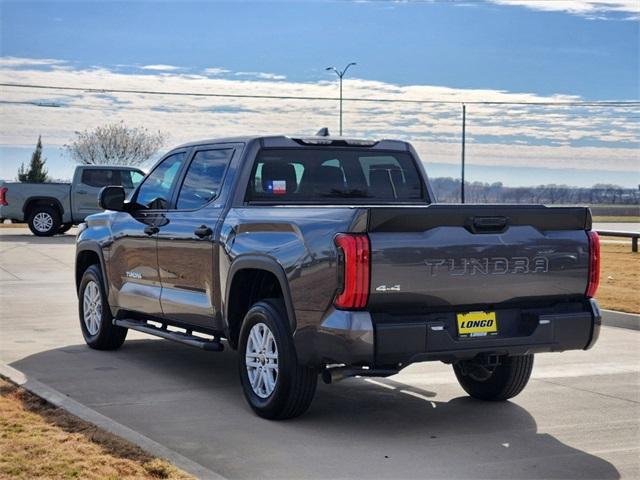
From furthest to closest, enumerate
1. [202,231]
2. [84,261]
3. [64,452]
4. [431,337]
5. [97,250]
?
[84,261] → [97,250] → [202,231] → [431,337] → [64,452]

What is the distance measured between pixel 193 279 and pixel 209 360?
1716 millimetres

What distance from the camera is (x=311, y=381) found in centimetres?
738

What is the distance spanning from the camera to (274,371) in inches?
297

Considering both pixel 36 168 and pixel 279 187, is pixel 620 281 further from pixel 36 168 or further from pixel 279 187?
pixel 36 168

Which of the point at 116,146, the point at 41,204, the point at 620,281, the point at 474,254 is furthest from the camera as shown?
the point at 116,146

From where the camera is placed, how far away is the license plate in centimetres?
707

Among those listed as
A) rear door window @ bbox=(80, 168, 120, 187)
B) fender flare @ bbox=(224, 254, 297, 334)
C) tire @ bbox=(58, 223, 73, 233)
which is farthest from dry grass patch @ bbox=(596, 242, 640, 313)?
tire @ bbox=(58, 223, 73, 233)

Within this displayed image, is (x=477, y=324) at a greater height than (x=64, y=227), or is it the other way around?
(x=477, y=324)

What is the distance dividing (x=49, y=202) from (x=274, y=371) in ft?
88.0

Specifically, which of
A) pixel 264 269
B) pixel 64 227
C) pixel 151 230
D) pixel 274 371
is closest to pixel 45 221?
pixel 64 227

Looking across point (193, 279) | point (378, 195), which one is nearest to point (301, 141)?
point (378, 195)

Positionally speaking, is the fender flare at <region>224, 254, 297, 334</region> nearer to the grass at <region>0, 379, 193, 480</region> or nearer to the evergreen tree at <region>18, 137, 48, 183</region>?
the grass at <region>0, 379, 193, 480</region>

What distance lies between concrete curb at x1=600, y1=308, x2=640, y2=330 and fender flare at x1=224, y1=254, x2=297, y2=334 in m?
6.45

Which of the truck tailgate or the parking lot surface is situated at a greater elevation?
the truck tailgate
